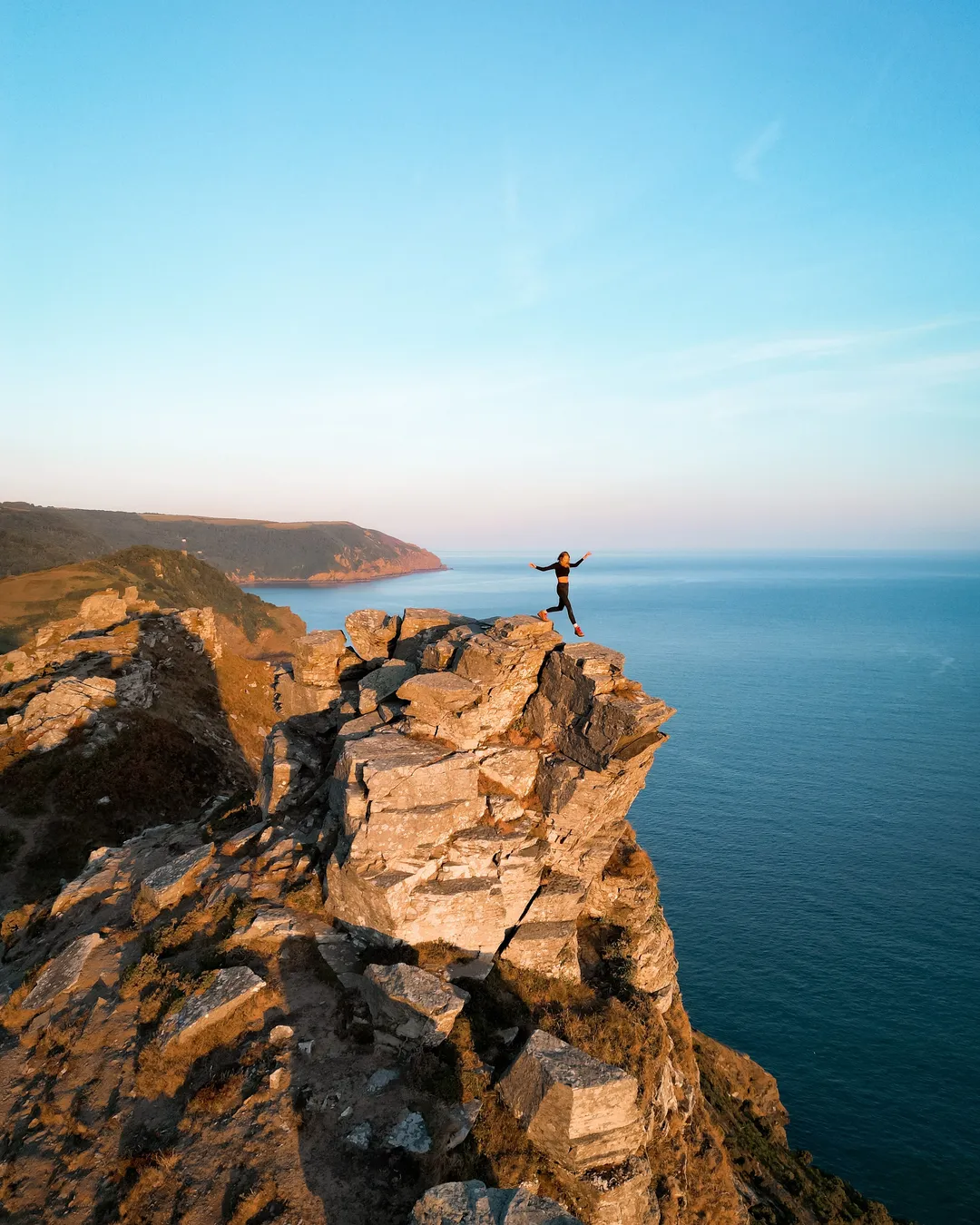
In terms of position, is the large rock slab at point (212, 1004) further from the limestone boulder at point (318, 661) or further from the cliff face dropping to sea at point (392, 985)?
the limestone boulder at point (318, 661)

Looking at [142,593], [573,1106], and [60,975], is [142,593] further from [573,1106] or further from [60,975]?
[573,1106]

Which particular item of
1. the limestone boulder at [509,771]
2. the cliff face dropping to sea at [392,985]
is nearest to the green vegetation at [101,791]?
the cliff face dropping to sea at [392,985]

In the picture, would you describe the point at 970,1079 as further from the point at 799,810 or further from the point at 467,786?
the point at 467,786

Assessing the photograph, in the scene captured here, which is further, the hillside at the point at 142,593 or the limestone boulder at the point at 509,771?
the hillside at the point at 142,593

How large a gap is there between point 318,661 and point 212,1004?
14.0m

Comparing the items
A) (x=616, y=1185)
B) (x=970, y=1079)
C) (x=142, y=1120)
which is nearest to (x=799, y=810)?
(x=970, y=1079)

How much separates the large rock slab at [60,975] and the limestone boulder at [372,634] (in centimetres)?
1315

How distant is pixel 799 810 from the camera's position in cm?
7238

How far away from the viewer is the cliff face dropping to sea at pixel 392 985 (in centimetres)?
1169

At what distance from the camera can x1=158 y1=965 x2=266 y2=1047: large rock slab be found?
45.6ft

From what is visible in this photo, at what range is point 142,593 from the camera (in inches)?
3563

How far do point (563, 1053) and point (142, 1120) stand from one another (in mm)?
9071

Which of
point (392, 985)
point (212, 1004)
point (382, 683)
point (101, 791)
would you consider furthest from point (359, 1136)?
point (101, 791)

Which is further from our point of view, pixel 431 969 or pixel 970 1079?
pixel 970 1079
